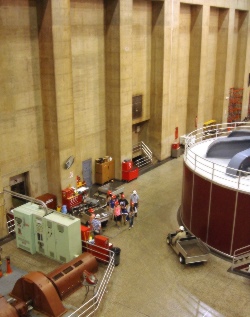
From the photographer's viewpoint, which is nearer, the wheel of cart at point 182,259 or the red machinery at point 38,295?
the red machinery at point 38,295

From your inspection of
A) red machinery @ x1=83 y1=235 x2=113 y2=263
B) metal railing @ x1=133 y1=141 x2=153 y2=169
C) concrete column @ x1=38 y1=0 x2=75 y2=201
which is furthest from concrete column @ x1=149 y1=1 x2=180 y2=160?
red machinery @ x1=83 y1=235 x2=113 y2=263

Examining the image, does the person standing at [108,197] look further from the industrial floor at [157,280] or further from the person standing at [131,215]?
the person standing at [131,215]

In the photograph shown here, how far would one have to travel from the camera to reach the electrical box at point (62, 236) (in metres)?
17.0

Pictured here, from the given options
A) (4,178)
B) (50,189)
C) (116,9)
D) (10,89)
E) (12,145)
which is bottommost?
(50,189)

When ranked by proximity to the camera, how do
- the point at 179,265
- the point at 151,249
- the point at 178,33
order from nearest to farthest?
the point at 179,265
the point at 151,249
the point at 178,33

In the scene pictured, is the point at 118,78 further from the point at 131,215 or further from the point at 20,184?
the point at 131,215

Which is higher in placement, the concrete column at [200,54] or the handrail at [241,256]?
the concrete column at [200,54]

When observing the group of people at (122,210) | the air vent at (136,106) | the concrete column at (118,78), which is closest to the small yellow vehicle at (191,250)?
the group of people at (122,210)

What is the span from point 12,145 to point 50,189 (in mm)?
3725

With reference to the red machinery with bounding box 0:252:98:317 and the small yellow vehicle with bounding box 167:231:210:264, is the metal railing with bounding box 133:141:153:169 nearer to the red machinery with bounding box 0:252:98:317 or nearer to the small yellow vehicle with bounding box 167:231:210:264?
the small yellow vehicle with bounding box 167:231:210:264

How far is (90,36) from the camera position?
2386 cm

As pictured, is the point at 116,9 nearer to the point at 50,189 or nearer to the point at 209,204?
the point at 50,189

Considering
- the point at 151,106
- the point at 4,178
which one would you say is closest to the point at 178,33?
the point at 151,106

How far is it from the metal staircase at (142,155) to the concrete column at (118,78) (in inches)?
114
